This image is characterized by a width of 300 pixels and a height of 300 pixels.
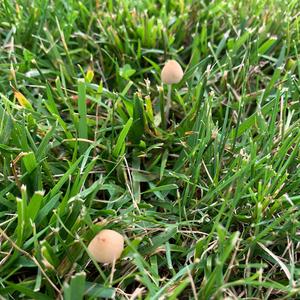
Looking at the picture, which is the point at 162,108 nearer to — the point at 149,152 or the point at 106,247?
the point at 149,152

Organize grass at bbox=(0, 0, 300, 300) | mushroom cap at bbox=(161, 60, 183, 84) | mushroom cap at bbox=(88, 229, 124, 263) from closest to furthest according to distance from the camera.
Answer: mushroom cap at bbox=(88, 229, 124, 263) → grass at bbox=(0, 0, 300, 300) → mushroom cap at bbox=(161, 60, 183, 84)

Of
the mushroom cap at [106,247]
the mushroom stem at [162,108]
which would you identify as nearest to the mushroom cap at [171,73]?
the mushroom stem at [162,108]

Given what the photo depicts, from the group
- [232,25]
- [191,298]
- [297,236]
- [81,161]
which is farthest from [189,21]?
[191,298]

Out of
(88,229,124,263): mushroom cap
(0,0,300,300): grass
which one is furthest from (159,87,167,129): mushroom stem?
(88,229,124,263): mushroom cap

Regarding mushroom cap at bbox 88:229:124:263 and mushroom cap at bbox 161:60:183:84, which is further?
mushroom cap at bbox 161:60:183:84

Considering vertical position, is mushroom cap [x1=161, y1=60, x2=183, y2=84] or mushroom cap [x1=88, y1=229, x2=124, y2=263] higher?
mushroom cap [x1=161, y1=60, x2=183, y2=84]

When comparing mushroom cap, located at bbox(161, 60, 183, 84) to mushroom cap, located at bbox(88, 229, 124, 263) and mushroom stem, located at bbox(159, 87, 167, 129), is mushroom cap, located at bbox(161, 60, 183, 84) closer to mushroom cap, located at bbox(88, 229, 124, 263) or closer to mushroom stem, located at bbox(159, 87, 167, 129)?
mushroom stem, located at bbox(159, 87, 167, 129)

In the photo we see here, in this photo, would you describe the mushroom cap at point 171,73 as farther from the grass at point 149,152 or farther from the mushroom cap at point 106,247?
the mushroom cap at point 106,247
